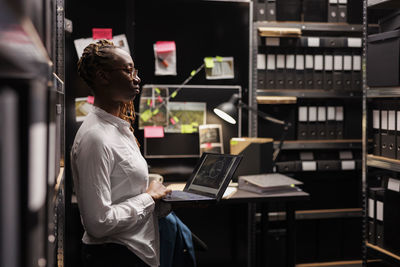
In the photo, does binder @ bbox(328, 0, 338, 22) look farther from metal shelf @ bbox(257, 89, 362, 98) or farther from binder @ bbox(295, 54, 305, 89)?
metal shelf @ bbox(257, 89, 362, 98)

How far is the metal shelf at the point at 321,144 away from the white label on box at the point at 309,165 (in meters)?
0.11

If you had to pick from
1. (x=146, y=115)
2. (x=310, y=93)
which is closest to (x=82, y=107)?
(x=146, y=115)

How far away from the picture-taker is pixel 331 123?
10.4 feet

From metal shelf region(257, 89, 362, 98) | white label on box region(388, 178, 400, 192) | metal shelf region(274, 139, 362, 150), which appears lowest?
white label on box region(388, 178, 400, 192)

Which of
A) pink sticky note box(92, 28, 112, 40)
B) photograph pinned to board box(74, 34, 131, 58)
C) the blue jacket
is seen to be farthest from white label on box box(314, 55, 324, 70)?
the blue jacket

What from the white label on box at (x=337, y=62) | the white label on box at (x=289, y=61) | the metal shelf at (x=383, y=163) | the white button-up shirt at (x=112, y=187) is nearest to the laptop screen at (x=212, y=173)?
the white button-up shirt at (x=112, y=187)

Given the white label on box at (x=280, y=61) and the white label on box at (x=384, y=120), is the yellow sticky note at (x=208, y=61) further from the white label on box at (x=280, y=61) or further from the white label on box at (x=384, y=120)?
the white label on box at (x=384, y=120)

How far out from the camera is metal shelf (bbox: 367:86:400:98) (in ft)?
7.35

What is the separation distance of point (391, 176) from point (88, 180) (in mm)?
1888

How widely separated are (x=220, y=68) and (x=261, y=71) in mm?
296

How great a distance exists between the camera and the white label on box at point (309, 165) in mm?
3107

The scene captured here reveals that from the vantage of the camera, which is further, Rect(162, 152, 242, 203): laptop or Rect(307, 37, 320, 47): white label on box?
Rect(307, 37, 320, 47): white label on box

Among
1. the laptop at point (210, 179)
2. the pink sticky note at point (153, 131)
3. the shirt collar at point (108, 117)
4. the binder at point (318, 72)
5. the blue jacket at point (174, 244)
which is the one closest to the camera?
the shirt collar at point (108, 117)

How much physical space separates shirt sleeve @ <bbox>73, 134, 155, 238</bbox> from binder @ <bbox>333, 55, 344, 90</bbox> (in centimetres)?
232
